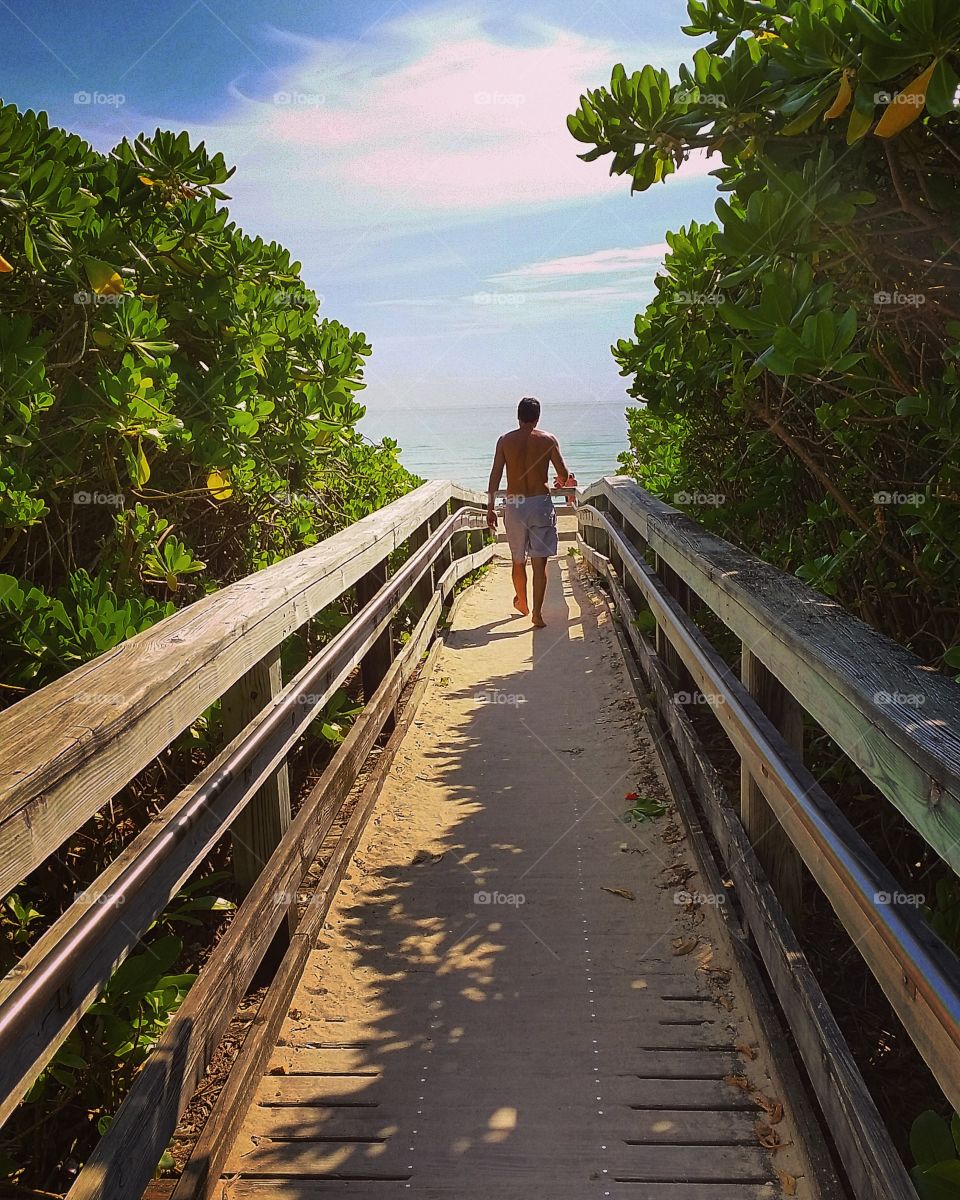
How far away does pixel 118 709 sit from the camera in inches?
68.1

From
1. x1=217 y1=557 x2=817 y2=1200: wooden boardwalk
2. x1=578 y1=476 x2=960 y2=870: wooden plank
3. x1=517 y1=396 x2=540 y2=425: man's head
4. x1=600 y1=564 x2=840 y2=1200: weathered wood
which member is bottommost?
x1=217 y1=557 x2=817 y2=1200: wooden boardwalk

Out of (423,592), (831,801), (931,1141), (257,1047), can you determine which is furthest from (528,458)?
(931,1141)

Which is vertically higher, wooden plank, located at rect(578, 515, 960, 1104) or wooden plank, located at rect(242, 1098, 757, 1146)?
wooden plank, located at rect(578, 515, 960, 1104)

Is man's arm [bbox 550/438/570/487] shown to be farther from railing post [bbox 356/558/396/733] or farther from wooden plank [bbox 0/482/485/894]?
wooden plank [bbox 0/482/485/894]

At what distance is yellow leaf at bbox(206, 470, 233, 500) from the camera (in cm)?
340

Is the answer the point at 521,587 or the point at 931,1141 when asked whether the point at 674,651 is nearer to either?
the point at 931,1141

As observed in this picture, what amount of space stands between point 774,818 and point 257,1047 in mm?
1333

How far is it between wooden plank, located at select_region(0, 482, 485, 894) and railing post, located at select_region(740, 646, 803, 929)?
1.27m

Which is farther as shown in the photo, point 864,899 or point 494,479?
point 494,479

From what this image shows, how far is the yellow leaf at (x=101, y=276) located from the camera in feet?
9.13

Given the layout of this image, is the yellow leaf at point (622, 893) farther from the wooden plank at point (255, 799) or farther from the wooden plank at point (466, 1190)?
the wooden plank at point (466, 1190)

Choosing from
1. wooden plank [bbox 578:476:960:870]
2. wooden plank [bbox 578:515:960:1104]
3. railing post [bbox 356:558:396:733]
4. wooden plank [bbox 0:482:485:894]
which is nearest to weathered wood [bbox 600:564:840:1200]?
wooden plank [bbox 578:515:960:1104]

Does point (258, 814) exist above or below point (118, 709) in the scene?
below

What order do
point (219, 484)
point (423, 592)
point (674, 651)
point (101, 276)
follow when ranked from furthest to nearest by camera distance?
point (423, 592) < point (674, 651) < point (219, 484) < point (101, 276)
